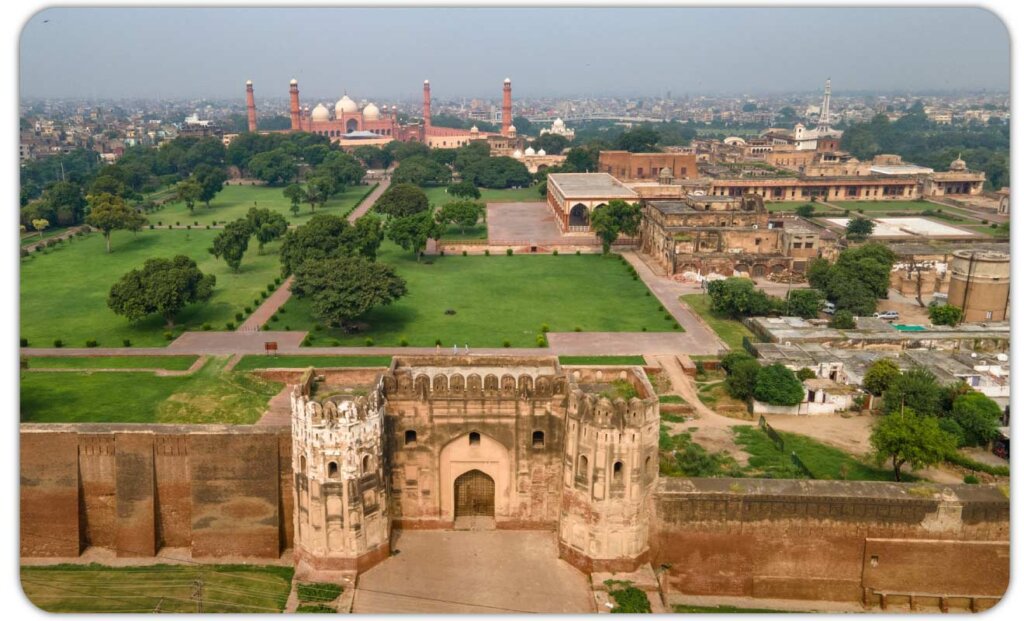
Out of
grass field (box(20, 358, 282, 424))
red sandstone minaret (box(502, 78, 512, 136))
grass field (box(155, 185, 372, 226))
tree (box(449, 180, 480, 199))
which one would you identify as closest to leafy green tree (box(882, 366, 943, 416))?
grass field (box(20, 358, 282, 424))

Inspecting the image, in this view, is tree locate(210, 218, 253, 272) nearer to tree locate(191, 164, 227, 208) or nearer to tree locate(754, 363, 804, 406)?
tree locate(191, 164, 227, 208)

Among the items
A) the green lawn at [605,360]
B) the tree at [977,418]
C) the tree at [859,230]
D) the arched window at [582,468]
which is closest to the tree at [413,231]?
the green lawn at [605,360]

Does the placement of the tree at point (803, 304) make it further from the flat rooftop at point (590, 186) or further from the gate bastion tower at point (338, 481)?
the gate bastion tower at point (338, 481)

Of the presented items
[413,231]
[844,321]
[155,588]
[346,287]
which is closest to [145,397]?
[346,287]

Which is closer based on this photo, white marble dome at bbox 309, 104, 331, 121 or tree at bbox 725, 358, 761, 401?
tree at bbox 725, 358, 761, 401

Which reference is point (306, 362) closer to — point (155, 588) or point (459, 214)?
point (155, 588)
